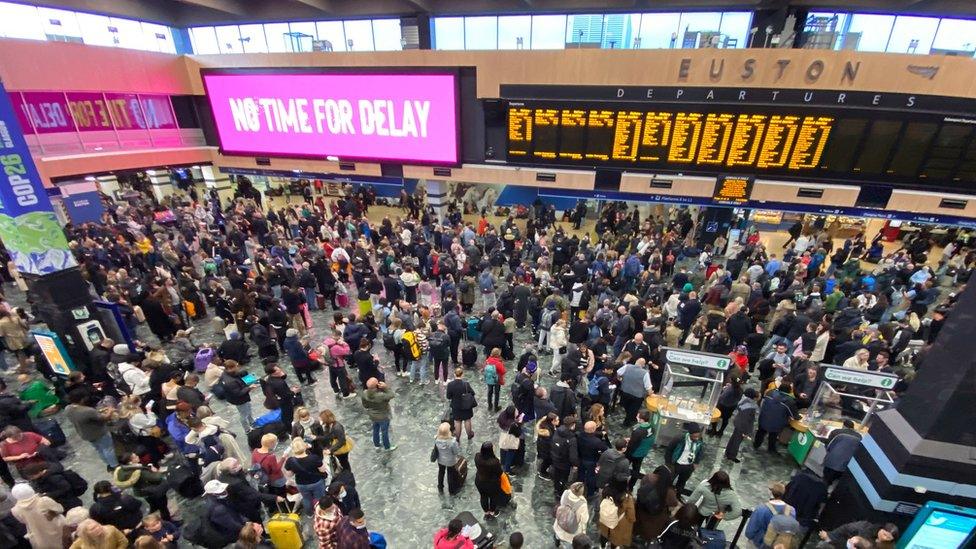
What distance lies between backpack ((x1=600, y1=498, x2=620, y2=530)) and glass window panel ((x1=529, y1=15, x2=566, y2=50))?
1835 centimetres

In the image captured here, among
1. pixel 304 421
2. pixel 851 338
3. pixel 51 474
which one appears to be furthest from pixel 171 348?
pixel 851 338

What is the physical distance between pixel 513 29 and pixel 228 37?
1603 centimetres

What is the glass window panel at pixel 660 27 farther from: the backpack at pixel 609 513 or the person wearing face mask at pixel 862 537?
the backpack at pixel 609 513

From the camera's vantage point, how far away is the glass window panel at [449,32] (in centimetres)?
1925

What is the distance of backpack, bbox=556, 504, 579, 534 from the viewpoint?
5270 mm

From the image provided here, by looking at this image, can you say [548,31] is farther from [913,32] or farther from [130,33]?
[130,33]

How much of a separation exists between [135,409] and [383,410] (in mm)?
3760

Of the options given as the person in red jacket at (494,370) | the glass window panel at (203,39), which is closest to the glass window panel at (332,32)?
the glass window panel at (203,39)

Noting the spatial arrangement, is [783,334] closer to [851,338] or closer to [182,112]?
[851,338]

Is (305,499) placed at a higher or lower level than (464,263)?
lower

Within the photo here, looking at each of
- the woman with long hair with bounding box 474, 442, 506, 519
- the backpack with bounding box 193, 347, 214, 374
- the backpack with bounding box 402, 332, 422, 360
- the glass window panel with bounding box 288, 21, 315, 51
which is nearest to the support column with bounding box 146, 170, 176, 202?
the glass window panel with bounding box 288, 21, 315, 51

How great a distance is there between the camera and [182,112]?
17.3 meters

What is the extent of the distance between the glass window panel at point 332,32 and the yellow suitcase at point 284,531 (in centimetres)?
2188

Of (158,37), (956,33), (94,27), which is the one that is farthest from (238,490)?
(158,37)
